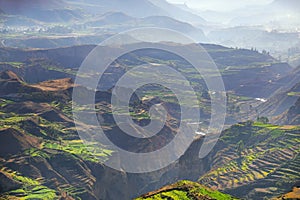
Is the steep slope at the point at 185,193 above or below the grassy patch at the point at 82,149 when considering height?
above

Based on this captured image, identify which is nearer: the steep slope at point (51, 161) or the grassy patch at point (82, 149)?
the steep slope at point (51, 161)

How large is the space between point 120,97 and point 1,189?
339 ft

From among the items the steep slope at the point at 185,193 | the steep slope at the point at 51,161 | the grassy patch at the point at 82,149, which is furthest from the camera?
the grassy patch at the point at 82,149

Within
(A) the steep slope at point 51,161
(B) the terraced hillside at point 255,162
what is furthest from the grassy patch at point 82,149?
(B) the terraced hillside at point 255,162

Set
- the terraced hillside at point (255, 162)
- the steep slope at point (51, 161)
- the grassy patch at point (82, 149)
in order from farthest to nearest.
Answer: the grassy patch at point (82, 149) < the steep slope at point (51, 161) < the terraced hillside at point (255, 162)

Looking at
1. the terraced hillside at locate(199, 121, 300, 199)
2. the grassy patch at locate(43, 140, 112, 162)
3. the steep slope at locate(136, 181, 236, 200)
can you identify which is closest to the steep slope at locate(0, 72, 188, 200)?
the grassy patch at locate(43, 140, 112, 162)

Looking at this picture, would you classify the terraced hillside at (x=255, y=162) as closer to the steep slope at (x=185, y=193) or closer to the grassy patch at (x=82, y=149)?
the steep slope at (x=185, y=193)

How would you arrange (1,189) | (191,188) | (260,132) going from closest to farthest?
(191,188)
(1,189)
(260,132)

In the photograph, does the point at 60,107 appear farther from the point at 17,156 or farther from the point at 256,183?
the point at 256,183

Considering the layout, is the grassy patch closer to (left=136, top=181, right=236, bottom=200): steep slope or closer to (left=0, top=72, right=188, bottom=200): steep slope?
(left=0, top=72, right=188, bottom=200): steep slope

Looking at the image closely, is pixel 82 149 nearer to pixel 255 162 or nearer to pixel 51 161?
pixel 51 161

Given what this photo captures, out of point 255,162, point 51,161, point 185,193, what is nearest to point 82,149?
point 51,161

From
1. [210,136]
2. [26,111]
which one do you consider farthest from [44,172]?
[210,136]

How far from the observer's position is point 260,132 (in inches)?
5256
